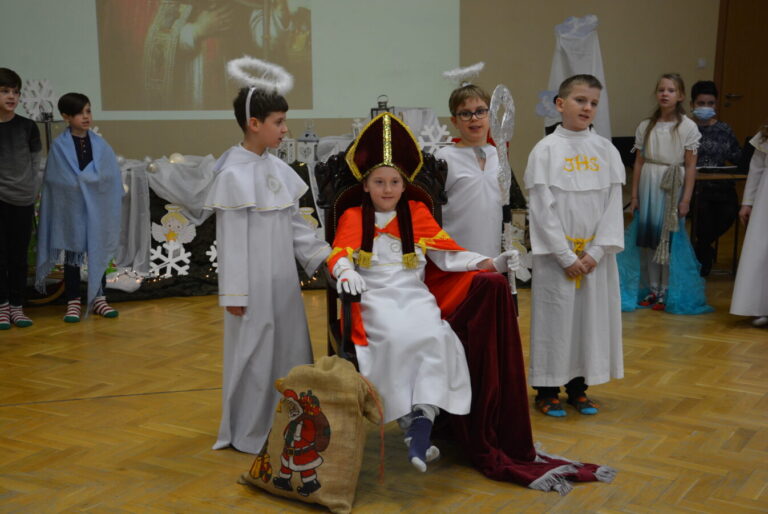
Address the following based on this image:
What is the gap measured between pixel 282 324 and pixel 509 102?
129 cm

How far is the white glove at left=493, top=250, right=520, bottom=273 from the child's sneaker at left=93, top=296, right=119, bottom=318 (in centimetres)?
343

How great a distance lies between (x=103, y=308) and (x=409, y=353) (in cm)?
340

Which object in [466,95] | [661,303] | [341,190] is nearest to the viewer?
[341,190]

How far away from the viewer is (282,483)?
288 centimetres

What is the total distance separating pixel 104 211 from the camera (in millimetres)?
5672

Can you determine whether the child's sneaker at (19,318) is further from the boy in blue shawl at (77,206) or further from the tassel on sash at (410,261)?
the tassel on sash at (410,261)

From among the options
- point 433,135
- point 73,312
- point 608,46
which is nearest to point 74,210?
point 73,312

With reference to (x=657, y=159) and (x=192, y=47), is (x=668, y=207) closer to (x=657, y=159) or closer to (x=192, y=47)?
(x=657, y=159)

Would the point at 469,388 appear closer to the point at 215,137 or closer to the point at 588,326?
the point at 588,326

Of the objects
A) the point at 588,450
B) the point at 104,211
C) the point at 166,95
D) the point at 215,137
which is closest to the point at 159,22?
the point at 166,95

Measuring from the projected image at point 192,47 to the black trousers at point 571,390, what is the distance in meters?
5.49

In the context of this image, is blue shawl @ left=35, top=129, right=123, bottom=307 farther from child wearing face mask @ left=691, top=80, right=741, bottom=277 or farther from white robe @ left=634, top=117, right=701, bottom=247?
child wearing face mask @ left=691, top=80, right=741, bottom=277

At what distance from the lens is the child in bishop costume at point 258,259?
3.24 metres

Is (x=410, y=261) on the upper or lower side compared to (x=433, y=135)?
lower
